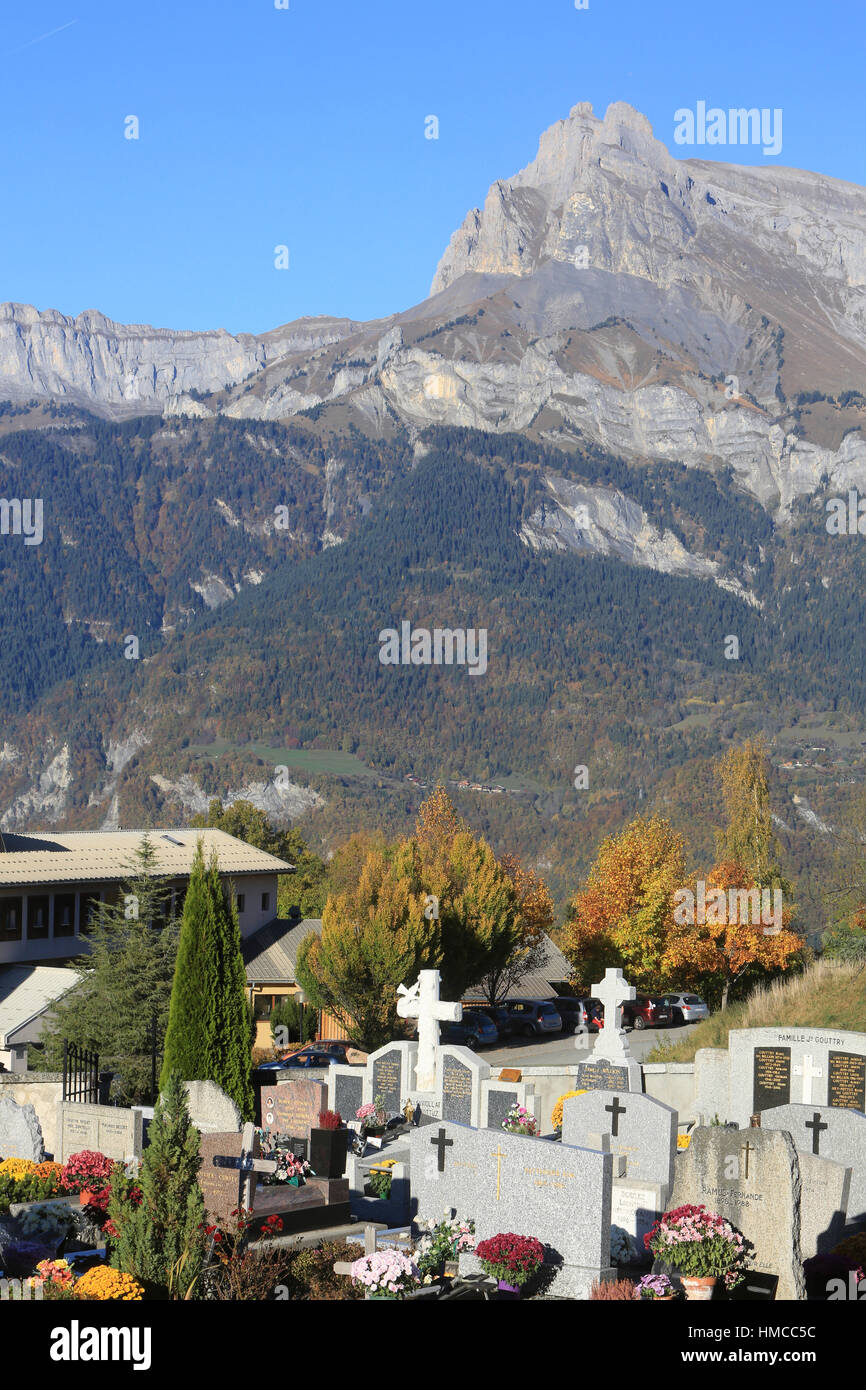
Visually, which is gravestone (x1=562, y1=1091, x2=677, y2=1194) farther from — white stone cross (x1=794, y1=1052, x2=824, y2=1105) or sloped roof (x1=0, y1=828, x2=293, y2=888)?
sloped roof (x1=0, y1=828, x2=293, y2=888)

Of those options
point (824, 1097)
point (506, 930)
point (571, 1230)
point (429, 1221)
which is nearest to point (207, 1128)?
point (429, 1221)

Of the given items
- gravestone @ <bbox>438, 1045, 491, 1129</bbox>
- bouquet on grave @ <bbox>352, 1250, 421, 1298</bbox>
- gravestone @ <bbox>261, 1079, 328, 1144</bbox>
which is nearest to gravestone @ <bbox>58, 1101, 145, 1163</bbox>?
gravestone @ <bbox>261, 1079, 328, 1144</bbox>

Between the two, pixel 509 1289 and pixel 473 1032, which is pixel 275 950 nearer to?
pixel 473 1032

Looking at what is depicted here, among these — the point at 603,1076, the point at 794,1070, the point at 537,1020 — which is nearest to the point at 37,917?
the point at 537,1020

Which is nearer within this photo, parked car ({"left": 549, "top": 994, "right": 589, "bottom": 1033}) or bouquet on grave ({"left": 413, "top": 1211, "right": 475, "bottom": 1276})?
bouquet on grave ({"left": 413, "top": 1211, "right": 475, "bottom": 1276})

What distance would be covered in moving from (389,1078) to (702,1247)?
13483 millimetres

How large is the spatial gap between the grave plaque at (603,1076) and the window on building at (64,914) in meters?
23.9

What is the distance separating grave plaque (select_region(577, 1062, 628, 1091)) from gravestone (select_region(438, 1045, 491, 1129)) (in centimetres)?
176

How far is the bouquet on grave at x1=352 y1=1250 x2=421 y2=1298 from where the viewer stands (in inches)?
606

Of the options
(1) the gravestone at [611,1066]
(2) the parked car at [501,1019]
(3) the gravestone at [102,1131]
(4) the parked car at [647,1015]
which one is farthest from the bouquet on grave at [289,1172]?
(4) the parked car at [647,1015]

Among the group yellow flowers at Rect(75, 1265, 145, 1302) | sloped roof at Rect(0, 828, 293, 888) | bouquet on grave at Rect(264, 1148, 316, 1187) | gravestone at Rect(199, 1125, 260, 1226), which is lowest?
bouquet on grave at Rect(264, 1148, 316, 1187)

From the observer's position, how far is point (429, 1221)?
1798 cm

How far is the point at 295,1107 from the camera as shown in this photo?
2519cm

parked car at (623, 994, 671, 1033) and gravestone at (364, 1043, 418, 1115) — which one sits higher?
gravestone at (364, 1043, 418, 1115)
